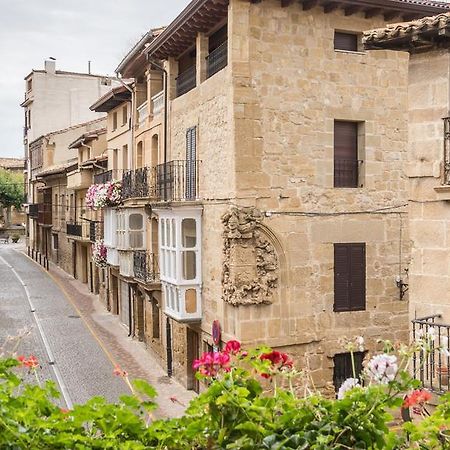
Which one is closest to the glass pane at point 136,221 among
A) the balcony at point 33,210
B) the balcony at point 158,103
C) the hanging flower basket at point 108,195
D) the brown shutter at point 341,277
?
the hanging flower basket at point 108,195

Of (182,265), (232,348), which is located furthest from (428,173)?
(182,265)

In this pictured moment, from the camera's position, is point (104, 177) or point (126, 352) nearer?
point (126, 352)

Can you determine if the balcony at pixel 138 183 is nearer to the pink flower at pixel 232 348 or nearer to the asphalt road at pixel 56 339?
the asphalt road at pixel 56 339

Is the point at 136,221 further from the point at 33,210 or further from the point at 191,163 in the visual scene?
the point at 33,210

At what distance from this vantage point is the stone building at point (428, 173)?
9.23 meters

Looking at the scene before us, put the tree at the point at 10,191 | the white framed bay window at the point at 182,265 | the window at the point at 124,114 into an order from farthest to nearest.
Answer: the tree at the point at 10,191
the window at the point at 124,114
the white framed bay window at the point at 182,265

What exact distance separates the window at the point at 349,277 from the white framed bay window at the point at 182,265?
153 inches

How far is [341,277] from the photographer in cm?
1653

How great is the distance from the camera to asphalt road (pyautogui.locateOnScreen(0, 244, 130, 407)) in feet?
63.6

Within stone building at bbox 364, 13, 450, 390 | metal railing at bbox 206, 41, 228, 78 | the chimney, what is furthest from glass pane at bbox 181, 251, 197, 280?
the chimney

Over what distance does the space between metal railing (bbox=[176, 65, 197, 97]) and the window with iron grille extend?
148 centimetres

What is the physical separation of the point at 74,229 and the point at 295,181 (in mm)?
27749

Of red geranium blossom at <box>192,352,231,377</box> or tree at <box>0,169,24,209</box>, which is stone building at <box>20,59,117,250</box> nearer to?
tree at <box>0,169,24,209</box>

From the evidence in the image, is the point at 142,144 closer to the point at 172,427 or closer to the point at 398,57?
the point at 398,57
